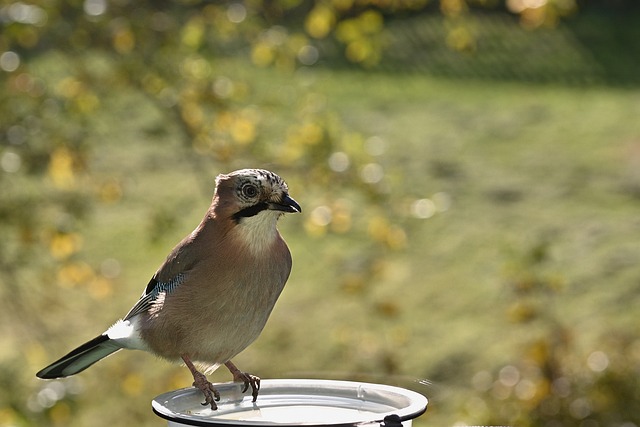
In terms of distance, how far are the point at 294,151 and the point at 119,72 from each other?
3.37 feet

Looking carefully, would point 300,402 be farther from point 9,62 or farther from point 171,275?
point 9,62

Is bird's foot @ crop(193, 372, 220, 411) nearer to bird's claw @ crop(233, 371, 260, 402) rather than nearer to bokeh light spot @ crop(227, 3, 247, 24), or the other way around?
bird's claw @ crop(233, 371, 260, 402)

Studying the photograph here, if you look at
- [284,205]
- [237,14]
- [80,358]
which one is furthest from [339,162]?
[284,205]

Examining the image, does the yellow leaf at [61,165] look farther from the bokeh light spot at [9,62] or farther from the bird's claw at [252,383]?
the bird's claw at [252,383]

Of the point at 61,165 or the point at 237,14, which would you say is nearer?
the point at 61,165

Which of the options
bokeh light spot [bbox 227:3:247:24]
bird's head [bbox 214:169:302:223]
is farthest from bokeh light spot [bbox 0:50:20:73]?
bird's head [bbox 214:169:302:223]

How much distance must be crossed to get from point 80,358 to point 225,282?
1.46 ft

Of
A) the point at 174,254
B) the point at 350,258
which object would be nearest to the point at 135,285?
the point at 350,258

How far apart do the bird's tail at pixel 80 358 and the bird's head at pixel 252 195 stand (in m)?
0.48

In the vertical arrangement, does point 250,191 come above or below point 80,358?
above

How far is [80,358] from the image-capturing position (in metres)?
2.79

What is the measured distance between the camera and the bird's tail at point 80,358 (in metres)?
2.74

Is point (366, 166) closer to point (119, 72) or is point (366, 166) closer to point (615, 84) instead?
point (119, 72)

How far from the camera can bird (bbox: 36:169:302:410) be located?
8.49 feet
